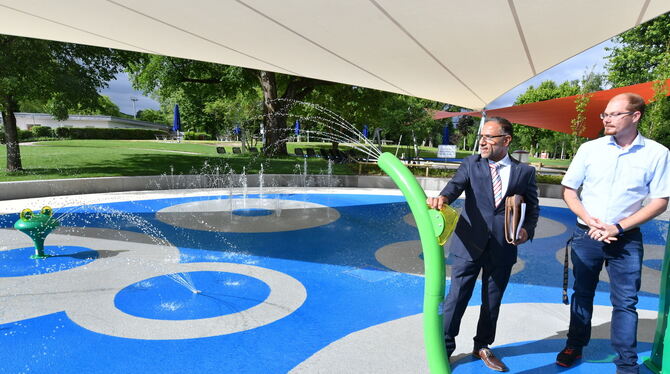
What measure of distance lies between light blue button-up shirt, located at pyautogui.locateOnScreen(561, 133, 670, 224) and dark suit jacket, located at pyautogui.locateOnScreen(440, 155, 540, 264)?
0.38m

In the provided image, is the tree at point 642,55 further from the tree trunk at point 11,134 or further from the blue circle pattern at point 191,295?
the tree trunk at point 11,134

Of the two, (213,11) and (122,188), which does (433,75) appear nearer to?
(213,11)

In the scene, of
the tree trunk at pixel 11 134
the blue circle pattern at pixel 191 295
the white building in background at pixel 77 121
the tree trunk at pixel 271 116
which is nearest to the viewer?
the blue circle pattern at pixel 191 295

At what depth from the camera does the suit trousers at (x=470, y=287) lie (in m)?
2.89

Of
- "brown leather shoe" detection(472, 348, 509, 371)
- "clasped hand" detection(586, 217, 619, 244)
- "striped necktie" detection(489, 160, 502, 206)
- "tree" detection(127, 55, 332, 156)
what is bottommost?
"brown leather shoe" detection(472, 348, 509, 371)

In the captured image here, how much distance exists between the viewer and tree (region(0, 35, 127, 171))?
12.1 meters

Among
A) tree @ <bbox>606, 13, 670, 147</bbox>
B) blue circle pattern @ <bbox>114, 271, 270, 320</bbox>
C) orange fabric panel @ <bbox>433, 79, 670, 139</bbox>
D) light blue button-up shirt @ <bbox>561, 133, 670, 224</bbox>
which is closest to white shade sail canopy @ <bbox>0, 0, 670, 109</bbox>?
light blue button-up shirt @ <bbox>561, 133, 670, 224</bbox>

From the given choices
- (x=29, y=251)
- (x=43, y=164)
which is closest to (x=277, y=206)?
(x=29, y=251)

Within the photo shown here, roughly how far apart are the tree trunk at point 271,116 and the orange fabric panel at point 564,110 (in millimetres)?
11059

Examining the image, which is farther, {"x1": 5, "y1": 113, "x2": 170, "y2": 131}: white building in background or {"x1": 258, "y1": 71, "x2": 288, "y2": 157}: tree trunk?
{"x1": 5, "y1": 113, "x2": 170, "y2": 131}: white building in background

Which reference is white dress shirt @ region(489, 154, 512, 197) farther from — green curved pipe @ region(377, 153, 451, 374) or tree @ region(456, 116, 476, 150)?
tree @ region(456, 116, 476, 150)

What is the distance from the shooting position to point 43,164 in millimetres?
16719

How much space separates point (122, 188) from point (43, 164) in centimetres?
658

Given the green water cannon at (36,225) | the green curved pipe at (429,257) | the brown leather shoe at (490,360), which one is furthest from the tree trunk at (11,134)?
the brown leather shoe at (490,360)
